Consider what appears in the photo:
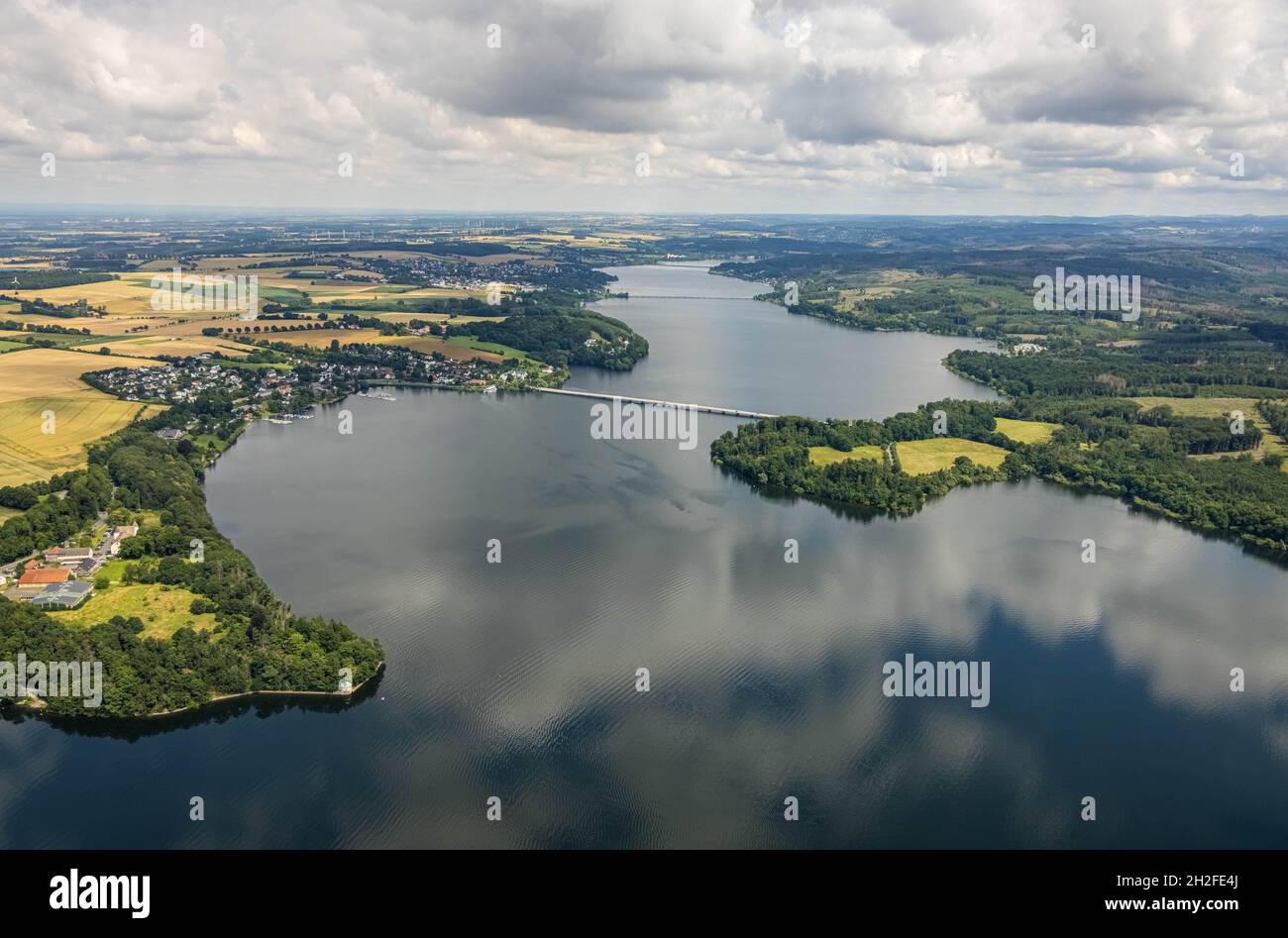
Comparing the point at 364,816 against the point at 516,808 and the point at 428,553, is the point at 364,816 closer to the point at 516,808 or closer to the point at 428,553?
the point at 516,808

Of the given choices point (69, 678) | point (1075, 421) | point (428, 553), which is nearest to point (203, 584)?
point (69, 678)

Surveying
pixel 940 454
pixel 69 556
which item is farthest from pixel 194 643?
pixel 940 454

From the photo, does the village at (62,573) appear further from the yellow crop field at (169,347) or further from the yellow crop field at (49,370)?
the yellow crop field at (169,347)

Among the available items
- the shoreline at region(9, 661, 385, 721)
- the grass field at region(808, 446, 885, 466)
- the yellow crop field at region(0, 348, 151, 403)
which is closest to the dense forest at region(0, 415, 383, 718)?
the shoreline at region(9, 661, 385, 721)

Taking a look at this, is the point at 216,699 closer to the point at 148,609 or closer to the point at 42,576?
the point at 148,609

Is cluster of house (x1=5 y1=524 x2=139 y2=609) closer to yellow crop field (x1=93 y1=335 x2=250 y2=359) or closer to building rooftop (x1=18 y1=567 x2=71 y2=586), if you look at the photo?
building rooftop (x1=18 y1=567 x2=71 y2=586)
